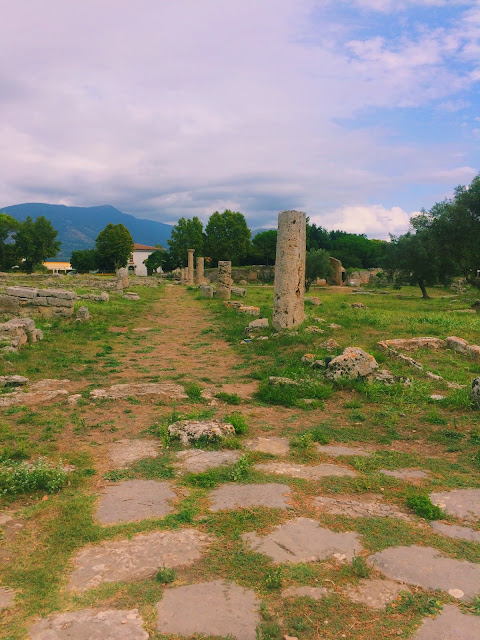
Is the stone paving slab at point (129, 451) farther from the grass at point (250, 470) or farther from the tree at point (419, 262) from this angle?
the tree at point (419, 262)

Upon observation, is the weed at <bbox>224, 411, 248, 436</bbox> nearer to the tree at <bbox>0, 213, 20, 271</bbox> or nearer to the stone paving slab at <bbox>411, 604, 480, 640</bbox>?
the stone paving slab at <bbox>411, 604, 480, 640</bbox>

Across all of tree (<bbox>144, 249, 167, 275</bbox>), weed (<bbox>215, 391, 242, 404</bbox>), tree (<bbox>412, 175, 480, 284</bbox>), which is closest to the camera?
weed (<bbox>215, 391, 242, 404</bbox>)

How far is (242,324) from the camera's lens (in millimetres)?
16578

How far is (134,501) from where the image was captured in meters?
4.42

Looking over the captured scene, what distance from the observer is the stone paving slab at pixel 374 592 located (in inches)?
120

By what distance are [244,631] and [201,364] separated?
8284mm

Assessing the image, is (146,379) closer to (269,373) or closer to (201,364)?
(201,364)

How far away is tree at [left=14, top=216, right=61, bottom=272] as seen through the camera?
58250 millimetres

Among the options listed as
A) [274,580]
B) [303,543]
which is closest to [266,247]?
[303,543]

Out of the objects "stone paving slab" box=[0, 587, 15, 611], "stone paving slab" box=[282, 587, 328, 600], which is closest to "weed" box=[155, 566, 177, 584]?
"stone paving slab" box=[282, 587, 328, 600]

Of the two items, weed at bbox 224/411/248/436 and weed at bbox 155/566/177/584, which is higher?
weed at bbox 224/411/248/436

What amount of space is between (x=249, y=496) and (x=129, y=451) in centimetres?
189

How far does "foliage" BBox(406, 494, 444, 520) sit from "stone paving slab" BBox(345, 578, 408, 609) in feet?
3.69

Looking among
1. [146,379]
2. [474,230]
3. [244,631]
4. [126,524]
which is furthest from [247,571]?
[474,230]
